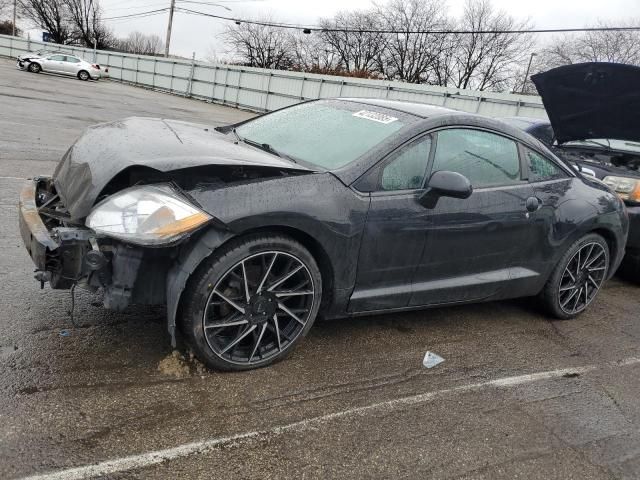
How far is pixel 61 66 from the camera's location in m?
34.6

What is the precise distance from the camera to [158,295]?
2768 millimetres

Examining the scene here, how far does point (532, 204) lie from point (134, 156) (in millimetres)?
2689

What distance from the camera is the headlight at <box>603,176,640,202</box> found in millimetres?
5430

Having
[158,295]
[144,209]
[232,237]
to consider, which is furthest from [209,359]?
[144,209]

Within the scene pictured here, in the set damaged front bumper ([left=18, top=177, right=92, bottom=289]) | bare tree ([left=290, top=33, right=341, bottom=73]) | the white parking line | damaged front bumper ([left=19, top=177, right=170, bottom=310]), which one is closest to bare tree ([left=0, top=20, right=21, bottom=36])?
bare tree ([left=290, top=33, right=341, bottom=73])

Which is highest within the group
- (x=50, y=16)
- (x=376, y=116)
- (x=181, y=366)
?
(x=50, y=16)

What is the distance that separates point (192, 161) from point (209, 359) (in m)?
1.04

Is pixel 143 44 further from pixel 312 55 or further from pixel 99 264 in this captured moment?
pixel 99 264

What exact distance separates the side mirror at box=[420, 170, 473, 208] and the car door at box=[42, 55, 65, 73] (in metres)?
36.8

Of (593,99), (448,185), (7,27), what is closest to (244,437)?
(448,185)

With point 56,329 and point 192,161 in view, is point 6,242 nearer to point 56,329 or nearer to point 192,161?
point 56,329

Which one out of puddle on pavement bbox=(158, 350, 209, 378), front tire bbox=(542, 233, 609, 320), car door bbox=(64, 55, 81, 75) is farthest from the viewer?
car door bbox=(64, 55, 81, 75)

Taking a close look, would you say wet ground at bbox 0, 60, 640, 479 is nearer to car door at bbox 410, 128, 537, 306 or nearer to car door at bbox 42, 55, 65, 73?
car door at bbox 410, 128, 537, 306

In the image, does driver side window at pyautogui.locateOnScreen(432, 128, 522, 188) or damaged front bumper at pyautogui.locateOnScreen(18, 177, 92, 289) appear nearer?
damaged front bumper at pyautogui.locateOnScreen(18, 177, 92, 289)
